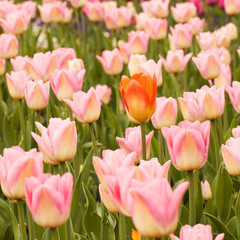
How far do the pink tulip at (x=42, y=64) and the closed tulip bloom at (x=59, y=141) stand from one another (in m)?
0.98

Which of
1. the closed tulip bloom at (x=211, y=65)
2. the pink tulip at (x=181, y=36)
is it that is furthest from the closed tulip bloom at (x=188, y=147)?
the pink tulip at (x=181, y=36)

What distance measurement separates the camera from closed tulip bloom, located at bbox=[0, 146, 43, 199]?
4.45ft

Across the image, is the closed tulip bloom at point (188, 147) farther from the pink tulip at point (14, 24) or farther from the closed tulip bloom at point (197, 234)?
the pink tulip at point (14, 24)

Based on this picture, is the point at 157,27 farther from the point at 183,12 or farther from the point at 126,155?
the point at 126,155

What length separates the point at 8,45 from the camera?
314cm

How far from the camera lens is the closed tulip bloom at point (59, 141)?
1596mm

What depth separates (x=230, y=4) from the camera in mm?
4145

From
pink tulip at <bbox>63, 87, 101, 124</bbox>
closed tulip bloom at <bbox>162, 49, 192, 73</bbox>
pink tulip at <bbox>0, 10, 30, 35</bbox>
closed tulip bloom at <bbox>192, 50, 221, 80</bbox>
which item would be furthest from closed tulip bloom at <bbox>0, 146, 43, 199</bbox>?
pink tulip at <bbox>0, 10, 30, 35</bbox>

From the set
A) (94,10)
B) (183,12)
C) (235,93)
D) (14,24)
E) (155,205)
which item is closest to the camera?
(155,205)

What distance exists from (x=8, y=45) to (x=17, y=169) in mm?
1902

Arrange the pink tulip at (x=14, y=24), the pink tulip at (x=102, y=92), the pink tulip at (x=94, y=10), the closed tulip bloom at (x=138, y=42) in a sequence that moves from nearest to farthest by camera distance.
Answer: the pink tulip at (x=102, y=92)
the closed tulip bloom at (x=138, y=42)
the pink tulip at (x=14, y=24)
the pink tulip at (x=94, y=10)

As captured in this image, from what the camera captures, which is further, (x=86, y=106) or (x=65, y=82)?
(x=65, y=82)

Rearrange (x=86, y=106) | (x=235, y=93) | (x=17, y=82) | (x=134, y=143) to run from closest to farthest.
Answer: (x=134, y=143) → (x=86, y=106) → (x=235, y=93) → (x=17, y=82)

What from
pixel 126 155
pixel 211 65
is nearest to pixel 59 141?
pixel 126 155
